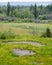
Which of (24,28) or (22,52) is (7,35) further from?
(22,52)

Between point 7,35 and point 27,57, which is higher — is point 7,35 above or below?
below

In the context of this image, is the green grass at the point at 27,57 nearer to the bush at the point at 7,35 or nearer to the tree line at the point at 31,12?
the bush at the point at 7,35

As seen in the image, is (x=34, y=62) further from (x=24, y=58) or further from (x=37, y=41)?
(x=37, y=41)

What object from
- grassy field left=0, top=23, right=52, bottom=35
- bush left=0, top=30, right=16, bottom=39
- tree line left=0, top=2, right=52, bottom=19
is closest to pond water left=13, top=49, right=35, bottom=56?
bush left=0, top=30, right=16, bottom=39

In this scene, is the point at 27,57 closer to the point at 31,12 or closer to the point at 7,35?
the point at 7,35

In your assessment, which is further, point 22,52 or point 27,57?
point 22,52

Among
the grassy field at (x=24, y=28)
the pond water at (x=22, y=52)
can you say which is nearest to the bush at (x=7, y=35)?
the grassy field at (x=24, y=28)

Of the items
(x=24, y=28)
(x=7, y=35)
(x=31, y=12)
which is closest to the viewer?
(x=7, y=35)

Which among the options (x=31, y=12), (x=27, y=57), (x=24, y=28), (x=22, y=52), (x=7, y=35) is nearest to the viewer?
(x=27, y=57)

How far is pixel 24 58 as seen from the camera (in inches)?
501

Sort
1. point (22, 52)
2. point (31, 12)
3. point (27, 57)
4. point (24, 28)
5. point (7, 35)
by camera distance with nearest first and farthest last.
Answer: point (27, 57) → point (22, 52) → point (7, 35) → point (24, 28) → point (31, 12)

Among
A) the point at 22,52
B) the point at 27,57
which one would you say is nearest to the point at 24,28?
the point at 22,52

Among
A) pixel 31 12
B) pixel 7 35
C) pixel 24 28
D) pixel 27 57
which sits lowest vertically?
pixel 7 35

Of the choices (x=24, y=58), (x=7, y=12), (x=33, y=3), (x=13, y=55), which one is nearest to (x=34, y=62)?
(x=24, y=58)
